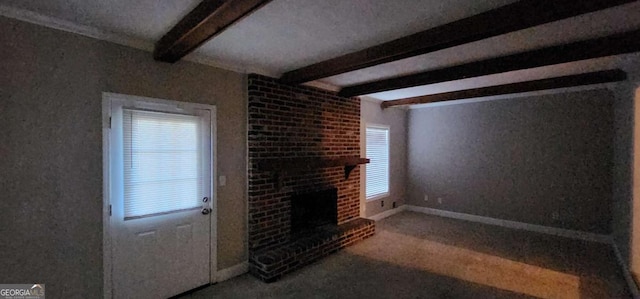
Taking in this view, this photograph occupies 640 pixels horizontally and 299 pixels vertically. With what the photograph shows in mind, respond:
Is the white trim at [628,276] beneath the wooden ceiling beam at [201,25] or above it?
beneath

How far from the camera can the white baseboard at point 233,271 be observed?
122 inches

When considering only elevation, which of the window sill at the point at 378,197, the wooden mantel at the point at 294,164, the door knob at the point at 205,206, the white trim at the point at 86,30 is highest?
the white trim at the point at 86,30

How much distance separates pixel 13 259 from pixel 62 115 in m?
1.07

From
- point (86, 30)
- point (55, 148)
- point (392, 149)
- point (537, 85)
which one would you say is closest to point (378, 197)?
point (392, 149)

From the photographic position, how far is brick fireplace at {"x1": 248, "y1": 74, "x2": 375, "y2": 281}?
332 cm

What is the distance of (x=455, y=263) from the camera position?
352cm

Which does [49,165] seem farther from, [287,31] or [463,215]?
[463,215]

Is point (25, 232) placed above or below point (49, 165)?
below

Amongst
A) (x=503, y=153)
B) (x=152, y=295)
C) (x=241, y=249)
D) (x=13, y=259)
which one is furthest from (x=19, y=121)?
(x=503, y=153)

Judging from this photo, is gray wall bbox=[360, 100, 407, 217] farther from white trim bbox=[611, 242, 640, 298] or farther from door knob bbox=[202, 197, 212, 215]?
white trim bbox=[611, 242, 640, 298]

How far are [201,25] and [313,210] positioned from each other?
9.60 ft

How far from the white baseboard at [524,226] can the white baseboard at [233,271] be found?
14.3ft

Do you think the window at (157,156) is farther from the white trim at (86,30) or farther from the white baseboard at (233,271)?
the white baseboard at (233,271)

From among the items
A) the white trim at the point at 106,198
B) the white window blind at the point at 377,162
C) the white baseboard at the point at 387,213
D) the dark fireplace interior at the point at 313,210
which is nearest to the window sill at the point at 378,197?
the white window blind at the point at 377,162
